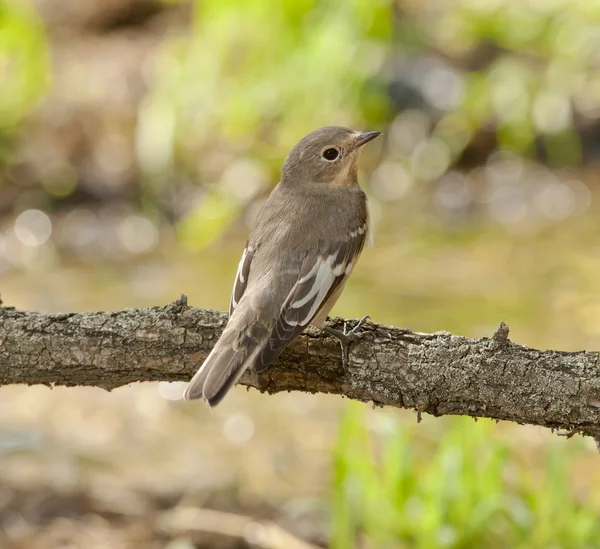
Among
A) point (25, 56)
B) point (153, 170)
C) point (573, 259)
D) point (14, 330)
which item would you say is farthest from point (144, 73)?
point (14, 330)

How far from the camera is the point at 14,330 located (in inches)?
149

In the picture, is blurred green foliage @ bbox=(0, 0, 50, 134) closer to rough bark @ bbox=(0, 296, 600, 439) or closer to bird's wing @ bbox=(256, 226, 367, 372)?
bird's wing @ bbox=(256, 226, 367, 372)

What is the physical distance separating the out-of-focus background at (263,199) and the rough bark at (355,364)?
1909 millimetres

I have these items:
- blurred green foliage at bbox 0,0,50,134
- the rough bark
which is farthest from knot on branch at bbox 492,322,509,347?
blurred green foliage at bbox 0,0,50,134

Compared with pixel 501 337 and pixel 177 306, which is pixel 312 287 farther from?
pixel 501 337

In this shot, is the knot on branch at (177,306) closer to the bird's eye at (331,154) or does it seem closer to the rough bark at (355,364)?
the rough bark at (355,364)

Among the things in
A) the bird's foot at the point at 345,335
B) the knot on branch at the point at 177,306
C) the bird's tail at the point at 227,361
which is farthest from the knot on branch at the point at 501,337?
the knot on branch at the point at 177,306

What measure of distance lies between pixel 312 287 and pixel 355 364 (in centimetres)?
64

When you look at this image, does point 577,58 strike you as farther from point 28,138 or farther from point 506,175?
point 28,138

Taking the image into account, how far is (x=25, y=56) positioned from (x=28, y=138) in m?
1.01

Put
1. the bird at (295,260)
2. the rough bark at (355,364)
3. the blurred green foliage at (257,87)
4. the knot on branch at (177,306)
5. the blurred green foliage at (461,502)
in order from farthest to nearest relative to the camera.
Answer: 1. the blurred green foliage at (257,87)
2. the blurred green foliage at (461,502)
3. the knot on branch at (177,306)
4. the bird at (295,260)
5. the rough bark at (355,364)

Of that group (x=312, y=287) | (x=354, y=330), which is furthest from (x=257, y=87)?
(x=354, y=330)

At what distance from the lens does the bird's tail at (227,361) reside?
3.49 metres

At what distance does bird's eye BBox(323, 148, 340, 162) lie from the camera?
16.8 feet
